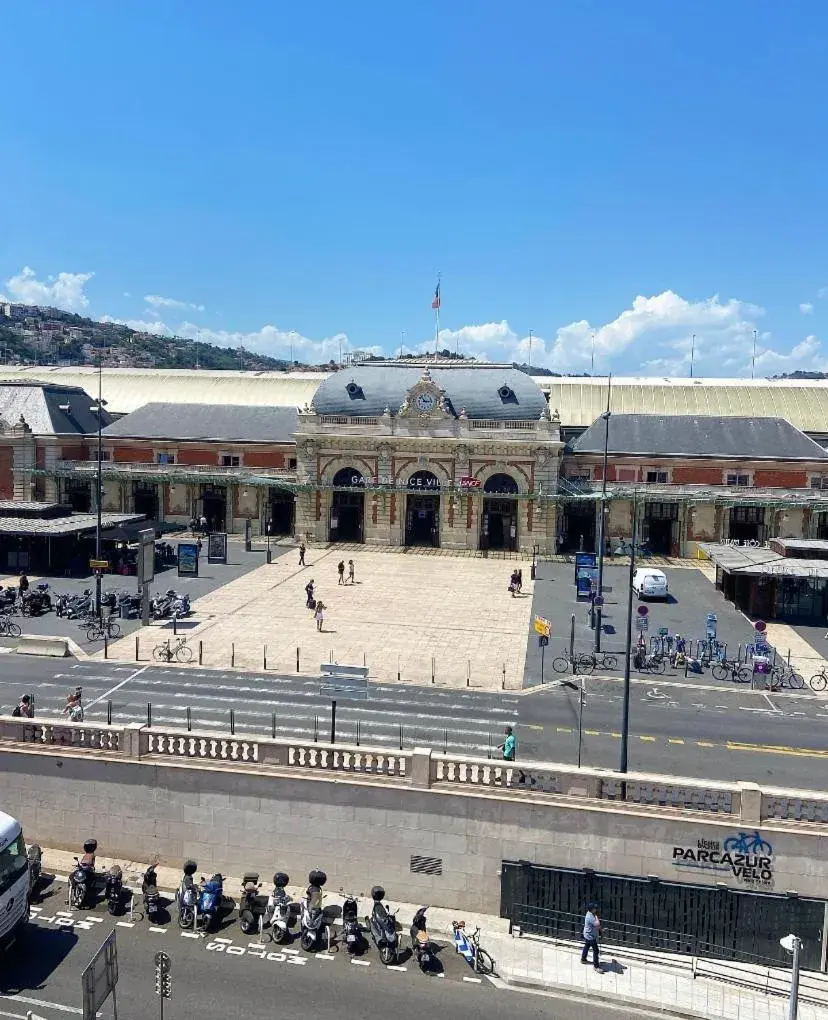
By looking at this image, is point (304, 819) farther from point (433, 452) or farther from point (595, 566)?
point (433, 452)

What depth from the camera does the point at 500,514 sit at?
217 ft

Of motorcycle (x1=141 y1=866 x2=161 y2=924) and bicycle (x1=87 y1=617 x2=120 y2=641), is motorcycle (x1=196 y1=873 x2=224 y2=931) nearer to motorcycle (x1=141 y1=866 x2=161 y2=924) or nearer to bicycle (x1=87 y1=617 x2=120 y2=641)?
motorcycle (x1=141 y1=866 x2=161 y2=924)

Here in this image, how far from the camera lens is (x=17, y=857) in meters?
17.0

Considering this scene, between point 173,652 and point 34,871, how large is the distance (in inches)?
658

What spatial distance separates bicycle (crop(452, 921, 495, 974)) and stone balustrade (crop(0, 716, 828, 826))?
3.04 meters

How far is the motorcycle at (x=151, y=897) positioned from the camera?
18.1 m

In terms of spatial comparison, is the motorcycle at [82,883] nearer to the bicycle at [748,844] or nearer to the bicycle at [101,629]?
the bicycle at [748,844]

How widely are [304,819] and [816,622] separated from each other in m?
34.1

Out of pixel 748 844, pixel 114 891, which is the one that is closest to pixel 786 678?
pixel 748 844

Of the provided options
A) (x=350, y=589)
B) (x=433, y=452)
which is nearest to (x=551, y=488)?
(x=433, y=452)

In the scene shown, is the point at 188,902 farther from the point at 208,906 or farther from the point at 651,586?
the point at 651,586

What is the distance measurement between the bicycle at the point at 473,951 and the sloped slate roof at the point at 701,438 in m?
53.8

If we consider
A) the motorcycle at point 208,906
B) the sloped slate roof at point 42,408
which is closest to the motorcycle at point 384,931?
the motorcycle at point 208,906

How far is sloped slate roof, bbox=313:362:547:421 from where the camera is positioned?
65.8m
